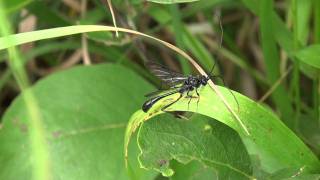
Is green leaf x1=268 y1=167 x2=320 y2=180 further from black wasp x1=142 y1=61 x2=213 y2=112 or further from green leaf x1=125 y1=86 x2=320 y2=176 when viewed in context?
black wasp x1=142 y1=61 x2=213 y2=112

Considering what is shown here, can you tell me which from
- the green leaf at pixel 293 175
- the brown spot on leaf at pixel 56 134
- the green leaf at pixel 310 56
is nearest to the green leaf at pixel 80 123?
the brown spot on leaf at pixel 56 134

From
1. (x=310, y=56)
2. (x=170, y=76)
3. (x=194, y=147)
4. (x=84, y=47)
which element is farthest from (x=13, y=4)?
(x=310, y=56)

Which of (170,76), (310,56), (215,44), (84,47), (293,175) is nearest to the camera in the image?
(293,175)

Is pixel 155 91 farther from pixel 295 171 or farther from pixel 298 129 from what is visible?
pixel 295 171

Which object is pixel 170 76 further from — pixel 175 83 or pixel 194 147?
pixel 194 147

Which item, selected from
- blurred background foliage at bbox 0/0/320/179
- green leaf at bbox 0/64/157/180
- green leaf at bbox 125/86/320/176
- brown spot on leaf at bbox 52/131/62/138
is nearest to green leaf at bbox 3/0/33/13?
blurred background foliage at bbox 0/0/320/179

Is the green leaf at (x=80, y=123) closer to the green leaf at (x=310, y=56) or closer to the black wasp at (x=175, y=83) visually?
the black wasp at (x=175, y=83)
